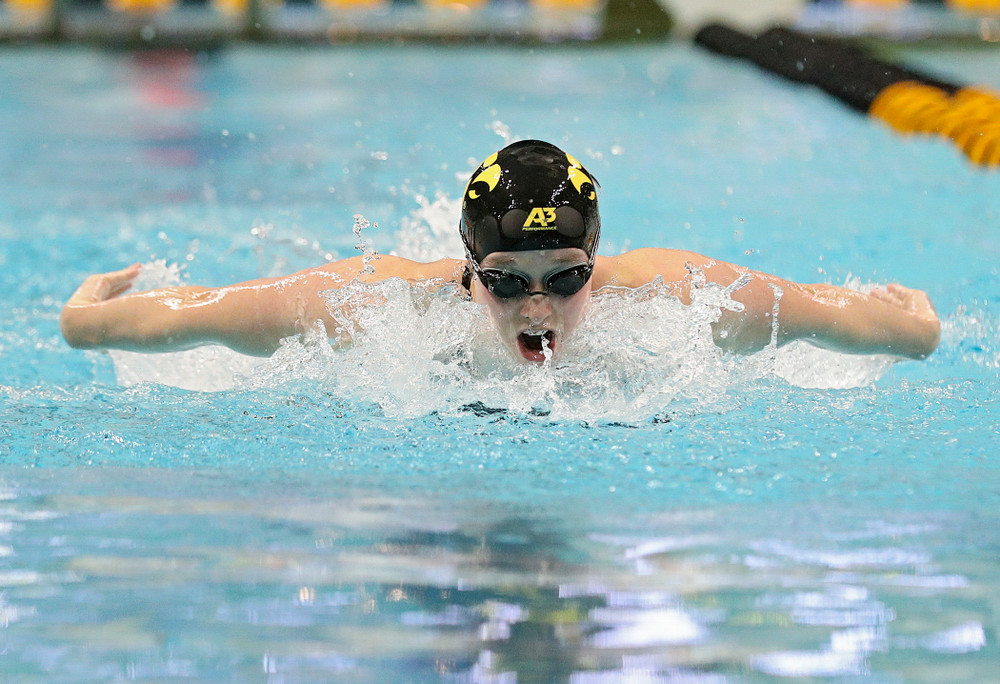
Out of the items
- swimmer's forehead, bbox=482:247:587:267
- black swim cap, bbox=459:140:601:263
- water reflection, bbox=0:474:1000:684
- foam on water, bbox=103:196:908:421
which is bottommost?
water reflection, bbox=0:474:1000:684

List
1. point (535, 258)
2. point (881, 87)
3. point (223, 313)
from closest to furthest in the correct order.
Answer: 1. point (535, 258)
2. point (223, 313)
3. point (881, 87)

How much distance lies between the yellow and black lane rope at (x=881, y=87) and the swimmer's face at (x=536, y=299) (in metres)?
3.94

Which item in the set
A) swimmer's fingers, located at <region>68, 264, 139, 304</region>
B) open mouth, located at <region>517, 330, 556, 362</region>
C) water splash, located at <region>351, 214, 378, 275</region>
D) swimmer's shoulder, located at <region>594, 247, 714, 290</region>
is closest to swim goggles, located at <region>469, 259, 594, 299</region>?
open mouth, located at <region>517, 330, 556, 362</region>

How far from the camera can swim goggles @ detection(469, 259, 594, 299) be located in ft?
8.21

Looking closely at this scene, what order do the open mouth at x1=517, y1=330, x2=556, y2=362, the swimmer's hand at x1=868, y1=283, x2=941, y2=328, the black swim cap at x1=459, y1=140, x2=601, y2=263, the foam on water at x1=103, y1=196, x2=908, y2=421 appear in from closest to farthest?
the black swim cap at x1=459, y1=140, x2=601, y2=263, the open mouth at x1=517, y1=330, x2=556, y2=362, the foam on water at x1=103, y1=196, x2=908, y2=421, the swimmer's hand at x1=868, y1=283, x2=941, y2=328

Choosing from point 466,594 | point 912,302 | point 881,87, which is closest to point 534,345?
point 466,594

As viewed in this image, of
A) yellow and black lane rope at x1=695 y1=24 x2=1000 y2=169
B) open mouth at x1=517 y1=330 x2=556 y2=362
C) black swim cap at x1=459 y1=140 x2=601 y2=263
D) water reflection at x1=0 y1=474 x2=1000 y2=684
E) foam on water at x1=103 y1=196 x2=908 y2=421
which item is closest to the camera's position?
water reflection at x1=0 y1=474 x2=1000 y2=684

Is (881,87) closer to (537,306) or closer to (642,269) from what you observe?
(642,269)

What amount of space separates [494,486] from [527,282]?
45cm

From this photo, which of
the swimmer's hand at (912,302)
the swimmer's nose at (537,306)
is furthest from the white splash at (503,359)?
the swimmer's hand at (912,302)

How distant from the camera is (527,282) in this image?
2.51 meters

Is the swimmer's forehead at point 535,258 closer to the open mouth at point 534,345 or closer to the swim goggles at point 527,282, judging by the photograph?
the swim goggles at point 527,282

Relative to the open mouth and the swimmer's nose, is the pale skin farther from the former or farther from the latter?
the swimmer's nose

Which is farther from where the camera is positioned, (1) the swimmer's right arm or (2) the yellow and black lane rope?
(2) the yellow and black lane rope
